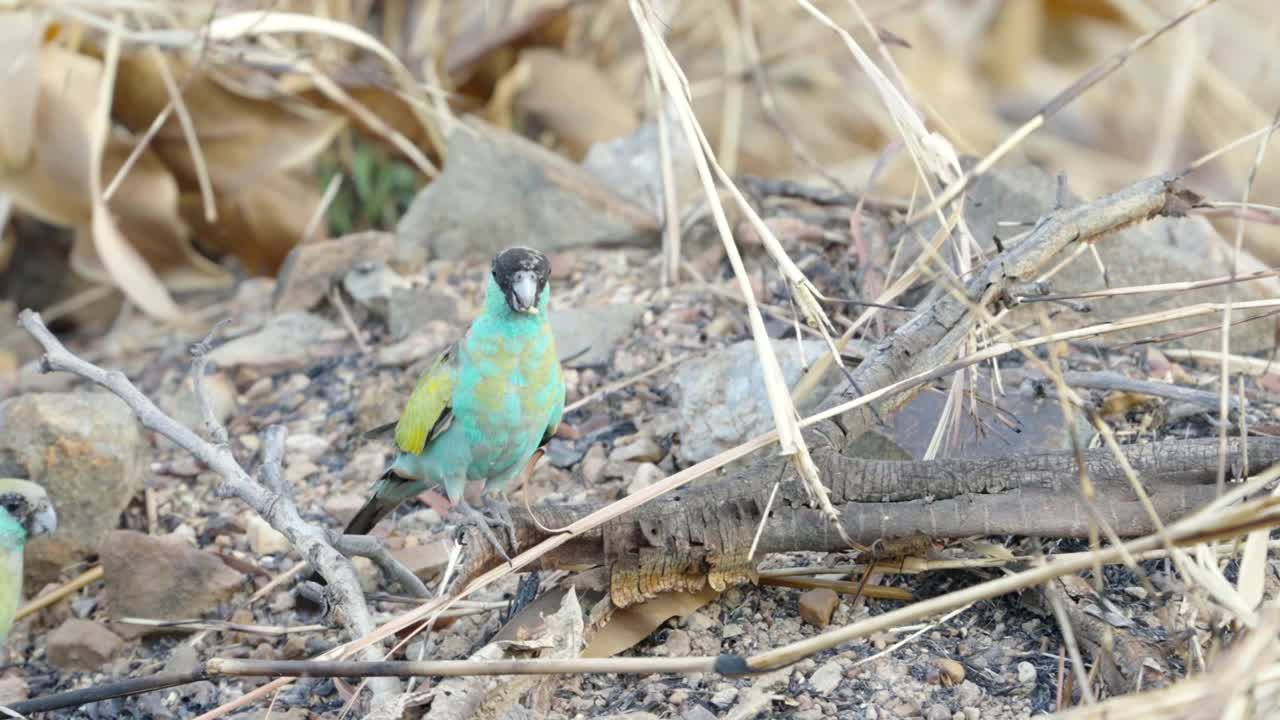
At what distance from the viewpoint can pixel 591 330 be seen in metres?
3.80

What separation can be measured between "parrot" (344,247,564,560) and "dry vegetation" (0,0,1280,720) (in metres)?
0.18

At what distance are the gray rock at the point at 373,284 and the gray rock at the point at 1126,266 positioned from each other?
1.65m

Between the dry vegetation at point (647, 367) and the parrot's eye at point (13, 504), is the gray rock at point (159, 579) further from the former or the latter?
the parrot's eye at point (13, 504)

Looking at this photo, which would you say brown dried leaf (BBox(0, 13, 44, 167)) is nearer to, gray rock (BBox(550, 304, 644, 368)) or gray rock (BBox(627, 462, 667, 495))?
gray rock (BBox(550, 304, 644, 368))

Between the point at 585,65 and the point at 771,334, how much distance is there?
2305 millimetres

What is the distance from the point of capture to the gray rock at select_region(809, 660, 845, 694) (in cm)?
245

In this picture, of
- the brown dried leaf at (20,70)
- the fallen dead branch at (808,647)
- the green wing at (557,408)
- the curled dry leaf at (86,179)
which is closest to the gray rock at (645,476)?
the green wing at (557,408)

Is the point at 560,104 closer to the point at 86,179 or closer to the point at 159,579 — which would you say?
the point at 86,179

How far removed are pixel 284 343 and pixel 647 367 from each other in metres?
1.22

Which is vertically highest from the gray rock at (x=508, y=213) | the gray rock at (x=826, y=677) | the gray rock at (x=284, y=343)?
the gray rock at (x=508, y=213)

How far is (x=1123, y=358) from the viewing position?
11.3 feet

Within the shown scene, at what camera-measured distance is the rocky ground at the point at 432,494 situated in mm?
2502

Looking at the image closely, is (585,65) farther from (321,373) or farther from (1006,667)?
(1006,667)

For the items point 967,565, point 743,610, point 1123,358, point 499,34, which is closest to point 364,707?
point 743,610
